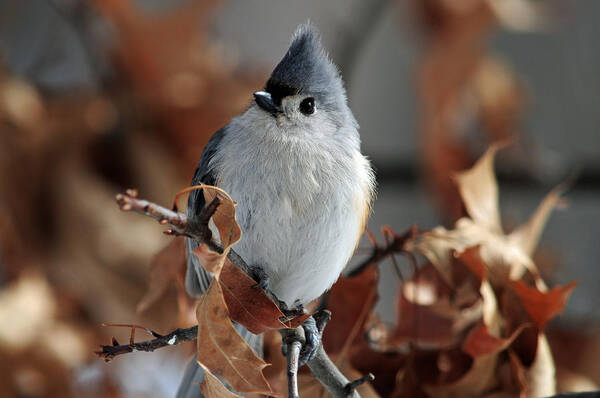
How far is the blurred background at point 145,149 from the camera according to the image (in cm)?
107

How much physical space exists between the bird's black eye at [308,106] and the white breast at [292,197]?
2 centimetres

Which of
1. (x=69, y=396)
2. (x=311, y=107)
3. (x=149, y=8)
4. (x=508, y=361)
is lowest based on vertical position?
(x=69, y=396)

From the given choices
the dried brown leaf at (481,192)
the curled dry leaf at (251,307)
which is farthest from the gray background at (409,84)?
the curled dry leaf at (251,307)

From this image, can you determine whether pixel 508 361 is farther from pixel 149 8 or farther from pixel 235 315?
pixel 149 8

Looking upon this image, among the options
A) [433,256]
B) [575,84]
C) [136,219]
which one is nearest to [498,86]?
[575,84]

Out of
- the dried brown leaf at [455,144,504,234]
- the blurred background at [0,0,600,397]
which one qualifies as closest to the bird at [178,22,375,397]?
the dried brown leaf at [455,144,504,234]

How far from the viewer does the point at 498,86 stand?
53.6 inches

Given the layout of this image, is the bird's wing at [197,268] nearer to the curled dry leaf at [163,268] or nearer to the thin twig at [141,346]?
the curled dry leaf at [163,268]

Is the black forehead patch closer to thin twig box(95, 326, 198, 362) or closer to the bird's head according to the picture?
the bird's head

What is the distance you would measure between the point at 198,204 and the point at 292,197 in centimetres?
8

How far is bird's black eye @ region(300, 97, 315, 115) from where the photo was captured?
0.51 metres

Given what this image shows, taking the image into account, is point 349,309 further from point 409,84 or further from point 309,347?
point 409,84

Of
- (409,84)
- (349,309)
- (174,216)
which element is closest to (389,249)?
(349,309)

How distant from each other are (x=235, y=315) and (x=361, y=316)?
Answer: 0.53 feet
